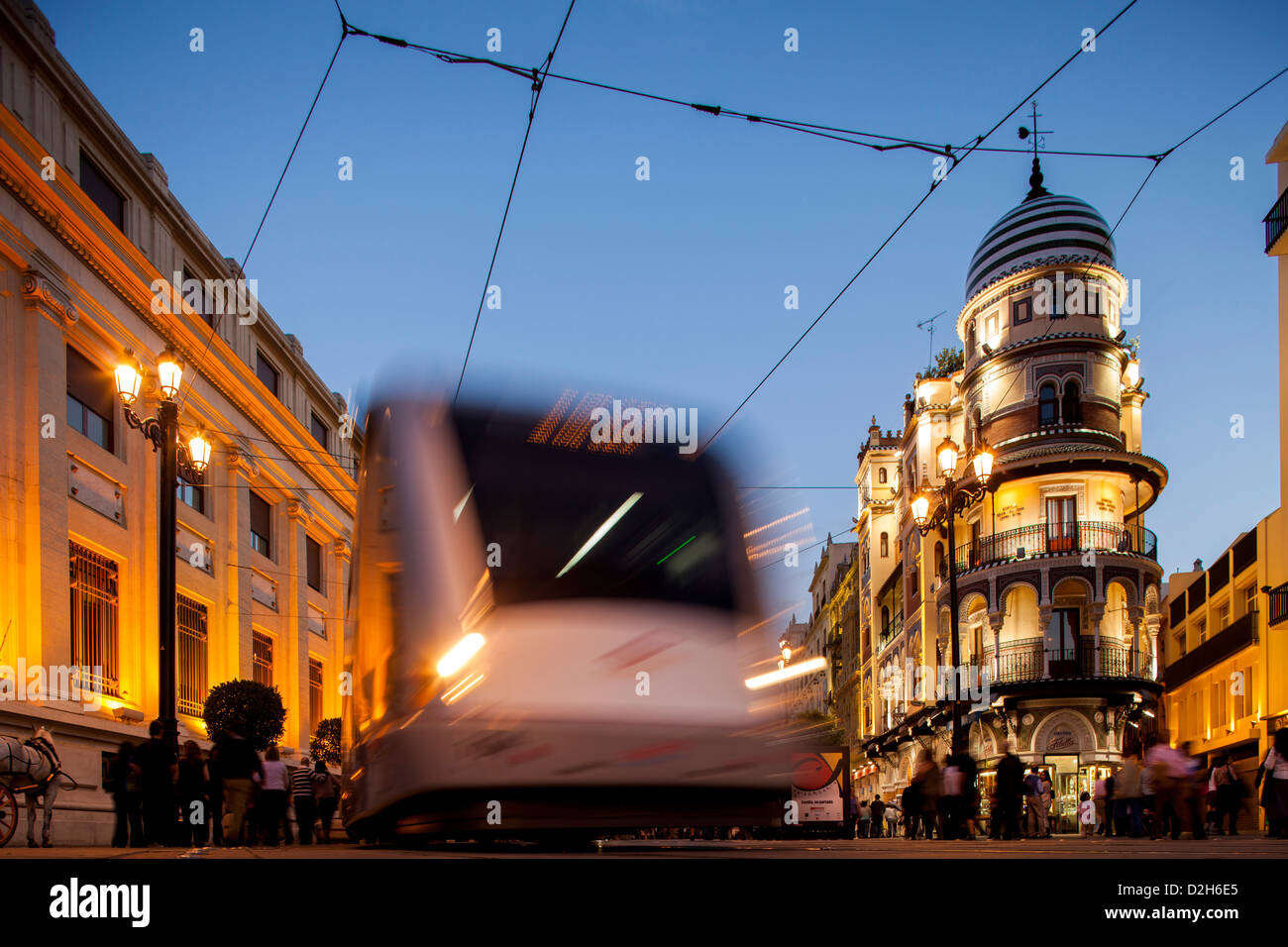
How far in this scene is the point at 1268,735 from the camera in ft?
101

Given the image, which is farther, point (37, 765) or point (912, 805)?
point (912, 805)

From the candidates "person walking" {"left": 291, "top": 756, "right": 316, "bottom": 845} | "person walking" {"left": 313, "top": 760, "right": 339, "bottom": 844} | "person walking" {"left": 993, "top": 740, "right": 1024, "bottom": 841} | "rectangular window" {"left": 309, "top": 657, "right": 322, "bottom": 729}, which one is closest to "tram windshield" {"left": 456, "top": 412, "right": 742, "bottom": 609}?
"person walking" {"left": 291, "top": 756, "right": 316, "bottom": 845}

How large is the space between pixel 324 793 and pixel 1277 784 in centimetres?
1319

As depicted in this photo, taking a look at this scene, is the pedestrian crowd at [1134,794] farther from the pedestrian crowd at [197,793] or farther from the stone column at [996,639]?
the stone column at [996,639]

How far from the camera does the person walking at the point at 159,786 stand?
41.8 ft

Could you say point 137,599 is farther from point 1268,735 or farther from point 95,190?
point 1268,735

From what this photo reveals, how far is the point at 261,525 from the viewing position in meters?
36.2

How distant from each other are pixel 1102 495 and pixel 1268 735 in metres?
9.71

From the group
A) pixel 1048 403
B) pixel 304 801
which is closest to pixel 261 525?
pixel 304 801

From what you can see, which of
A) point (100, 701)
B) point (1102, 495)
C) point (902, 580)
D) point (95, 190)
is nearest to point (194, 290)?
point (95, 190)

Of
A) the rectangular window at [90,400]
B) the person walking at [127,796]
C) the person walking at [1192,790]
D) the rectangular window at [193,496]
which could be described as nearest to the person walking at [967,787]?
the person walking at [1192,790]

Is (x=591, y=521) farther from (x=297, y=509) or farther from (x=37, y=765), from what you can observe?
(x=297, y=509)

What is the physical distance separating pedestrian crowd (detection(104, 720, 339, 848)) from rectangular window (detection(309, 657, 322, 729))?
25.1m

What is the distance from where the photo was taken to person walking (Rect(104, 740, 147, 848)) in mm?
13742
